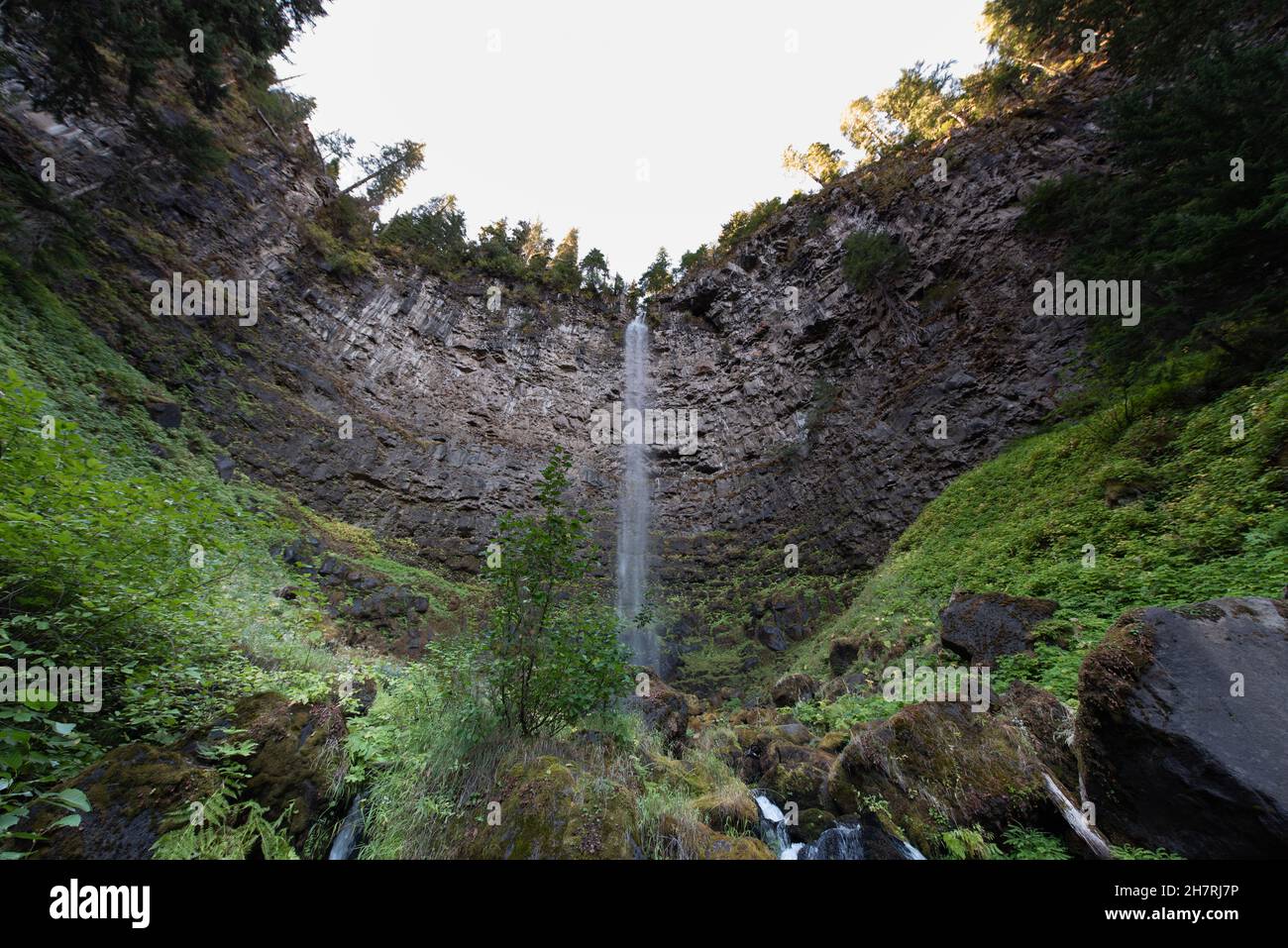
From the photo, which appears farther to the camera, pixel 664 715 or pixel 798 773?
pixel 664 715

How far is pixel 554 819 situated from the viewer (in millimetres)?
3154

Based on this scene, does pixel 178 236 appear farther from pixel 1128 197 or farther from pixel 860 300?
pixel 1128 197

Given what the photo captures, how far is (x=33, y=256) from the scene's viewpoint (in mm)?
9875

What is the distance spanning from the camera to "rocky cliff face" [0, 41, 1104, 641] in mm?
13398

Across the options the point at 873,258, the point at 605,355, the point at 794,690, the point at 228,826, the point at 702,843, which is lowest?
the point at 794,690

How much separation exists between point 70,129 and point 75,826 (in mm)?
19719

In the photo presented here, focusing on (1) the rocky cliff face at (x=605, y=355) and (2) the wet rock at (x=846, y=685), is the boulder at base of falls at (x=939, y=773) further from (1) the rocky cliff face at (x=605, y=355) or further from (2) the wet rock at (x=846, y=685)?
(1) the rocky cliff face at (x=605, y=355)

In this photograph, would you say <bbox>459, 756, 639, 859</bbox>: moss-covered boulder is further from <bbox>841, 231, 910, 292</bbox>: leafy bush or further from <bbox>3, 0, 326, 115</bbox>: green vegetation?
<bbox>841, 231, 910, 292</bbox>: leafy bush

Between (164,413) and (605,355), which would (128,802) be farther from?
(605,355)

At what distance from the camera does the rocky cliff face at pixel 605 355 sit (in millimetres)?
13398

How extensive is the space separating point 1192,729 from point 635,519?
19.1m

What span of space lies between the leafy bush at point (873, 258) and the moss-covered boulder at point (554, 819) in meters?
19.8

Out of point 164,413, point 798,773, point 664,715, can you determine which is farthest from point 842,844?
point 164,413

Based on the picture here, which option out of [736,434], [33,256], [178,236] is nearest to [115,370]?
[33,256]
